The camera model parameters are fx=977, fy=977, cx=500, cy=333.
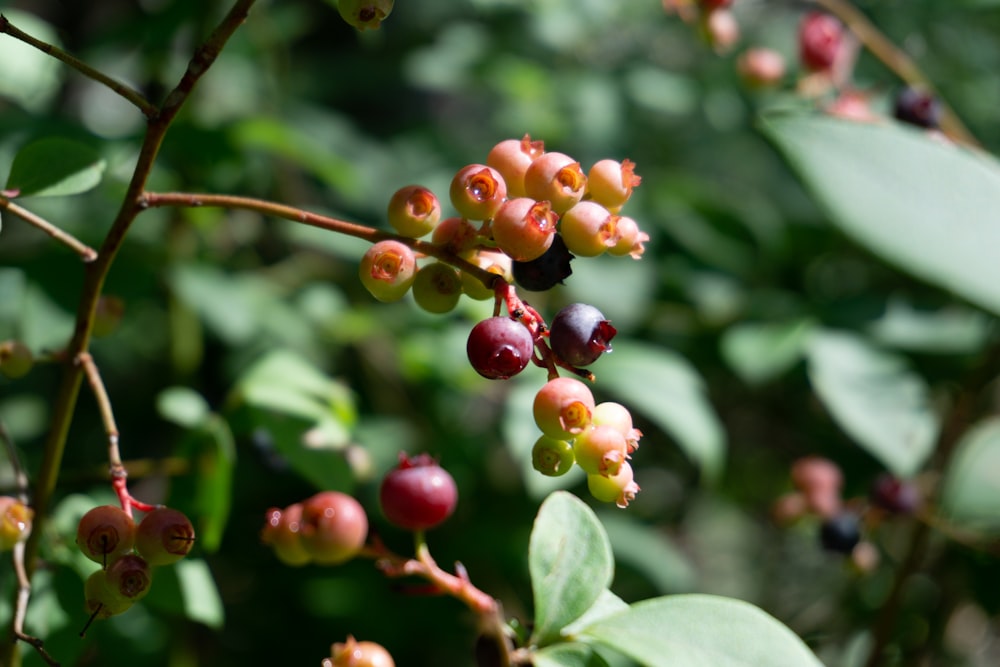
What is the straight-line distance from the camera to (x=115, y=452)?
0.73 m

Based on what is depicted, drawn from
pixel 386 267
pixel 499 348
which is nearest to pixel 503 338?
pixel 499 348

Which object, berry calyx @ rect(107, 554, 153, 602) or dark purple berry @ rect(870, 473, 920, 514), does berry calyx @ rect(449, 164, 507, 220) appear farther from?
dark purple berry @ rect(870, 473, 920, 514)

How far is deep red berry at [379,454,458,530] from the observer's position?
29.9 inches

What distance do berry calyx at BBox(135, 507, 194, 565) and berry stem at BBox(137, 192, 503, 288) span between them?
22 cm

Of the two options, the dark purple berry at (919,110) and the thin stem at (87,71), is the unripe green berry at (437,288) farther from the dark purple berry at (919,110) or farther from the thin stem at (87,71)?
the dark purple berry at (919,110)

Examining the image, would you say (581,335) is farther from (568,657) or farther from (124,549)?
(124,549)

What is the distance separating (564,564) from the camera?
2.28 ft

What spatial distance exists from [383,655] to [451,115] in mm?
2408

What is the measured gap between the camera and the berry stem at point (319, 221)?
66cm

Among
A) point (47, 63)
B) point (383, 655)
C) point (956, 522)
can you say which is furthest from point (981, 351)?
point (47, 63)

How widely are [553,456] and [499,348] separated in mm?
96

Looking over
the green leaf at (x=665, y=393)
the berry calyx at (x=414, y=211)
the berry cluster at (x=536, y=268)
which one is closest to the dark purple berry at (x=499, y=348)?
the berry cluster at (x=536, y=268)

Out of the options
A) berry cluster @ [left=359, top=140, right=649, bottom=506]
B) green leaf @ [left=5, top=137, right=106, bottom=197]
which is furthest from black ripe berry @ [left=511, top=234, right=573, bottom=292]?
green leaf @ [left=5, top=137, right=106, bottom=197]

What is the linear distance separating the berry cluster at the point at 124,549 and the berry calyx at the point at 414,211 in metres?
0.26
